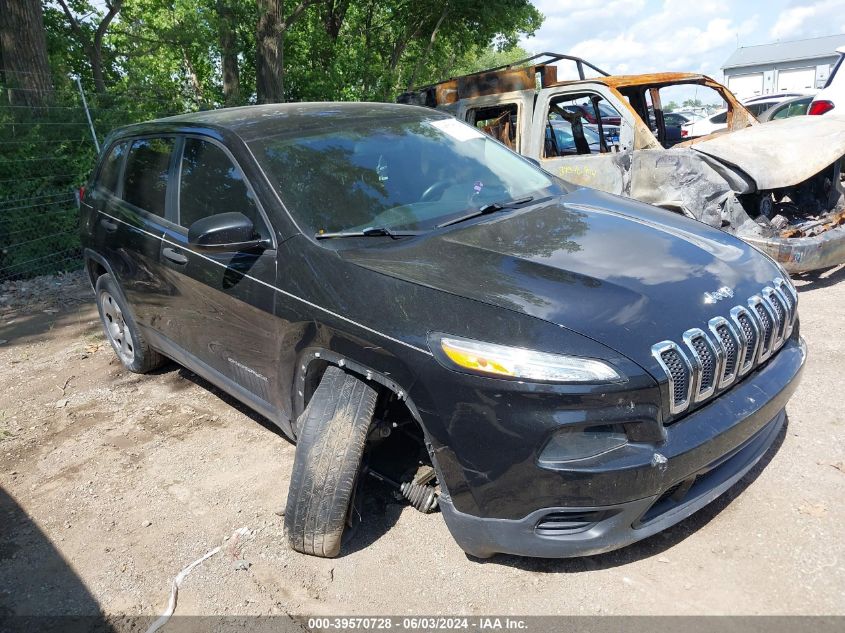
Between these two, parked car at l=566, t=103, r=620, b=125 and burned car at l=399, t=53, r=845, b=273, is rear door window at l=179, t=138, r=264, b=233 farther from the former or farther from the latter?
parked car at l=566, t=103, r=620, b=125

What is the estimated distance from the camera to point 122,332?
5125mm

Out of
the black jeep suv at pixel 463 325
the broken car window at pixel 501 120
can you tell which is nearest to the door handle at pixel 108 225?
the black jeep suv at pixel 463 325

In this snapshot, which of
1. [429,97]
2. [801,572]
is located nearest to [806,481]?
[801,572]

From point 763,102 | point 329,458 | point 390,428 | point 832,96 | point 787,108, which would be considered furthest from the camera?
point 763,102

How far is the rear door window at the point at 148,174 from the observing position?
4.07 metres

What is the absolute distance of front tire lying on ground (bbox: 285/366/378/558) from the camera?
9.09 feet

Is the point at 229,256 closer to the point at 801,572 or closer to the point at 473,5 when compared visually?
the point at 801,572

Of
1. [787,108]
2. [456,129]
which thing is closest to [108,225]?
[456,129]

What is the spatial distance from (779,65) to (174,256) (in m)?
55.3

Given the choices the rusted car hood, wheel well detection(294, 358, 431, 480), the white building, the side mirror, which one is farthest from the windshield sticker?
the white building

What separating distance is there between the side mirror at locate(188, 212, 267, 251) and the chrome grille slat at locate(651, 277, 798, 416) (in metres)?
1.81

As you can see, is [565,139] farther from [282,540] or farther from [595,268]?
[282,540]

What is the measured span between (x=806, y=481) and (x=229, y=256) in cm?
290

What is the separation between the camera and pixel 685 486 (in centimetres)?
248
